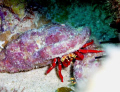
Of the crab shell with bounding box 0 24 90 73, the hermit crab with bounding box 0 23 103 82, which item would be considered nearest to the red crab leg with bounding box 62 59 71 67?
the hermit crab with bounding box 0 23 103 82

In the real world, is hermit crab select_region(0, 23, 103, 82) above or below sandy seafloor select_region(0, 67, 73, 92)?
above

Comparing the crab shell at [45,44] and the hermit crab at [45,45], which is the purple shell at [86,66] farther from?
the crab shell at [45,44]

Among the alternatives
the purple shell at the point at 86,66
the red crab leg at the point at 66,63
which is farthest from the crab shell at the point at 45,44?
the red crab leg at the point at 66,63

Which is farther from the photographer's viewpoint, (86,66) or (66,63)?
(66,63)

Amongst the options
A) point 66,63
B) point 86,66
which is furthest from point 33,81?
point 86,66

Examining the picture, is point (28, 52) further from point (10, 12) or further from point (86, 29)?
point (86, 29)

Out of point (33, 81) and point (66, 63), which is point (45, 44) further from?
point (33, 81)

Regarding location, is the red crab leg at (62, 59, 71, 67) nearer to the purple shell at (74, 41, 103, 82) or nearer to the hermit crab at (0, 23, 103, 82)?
the hermit crab at (0, 23, 103, 82)
